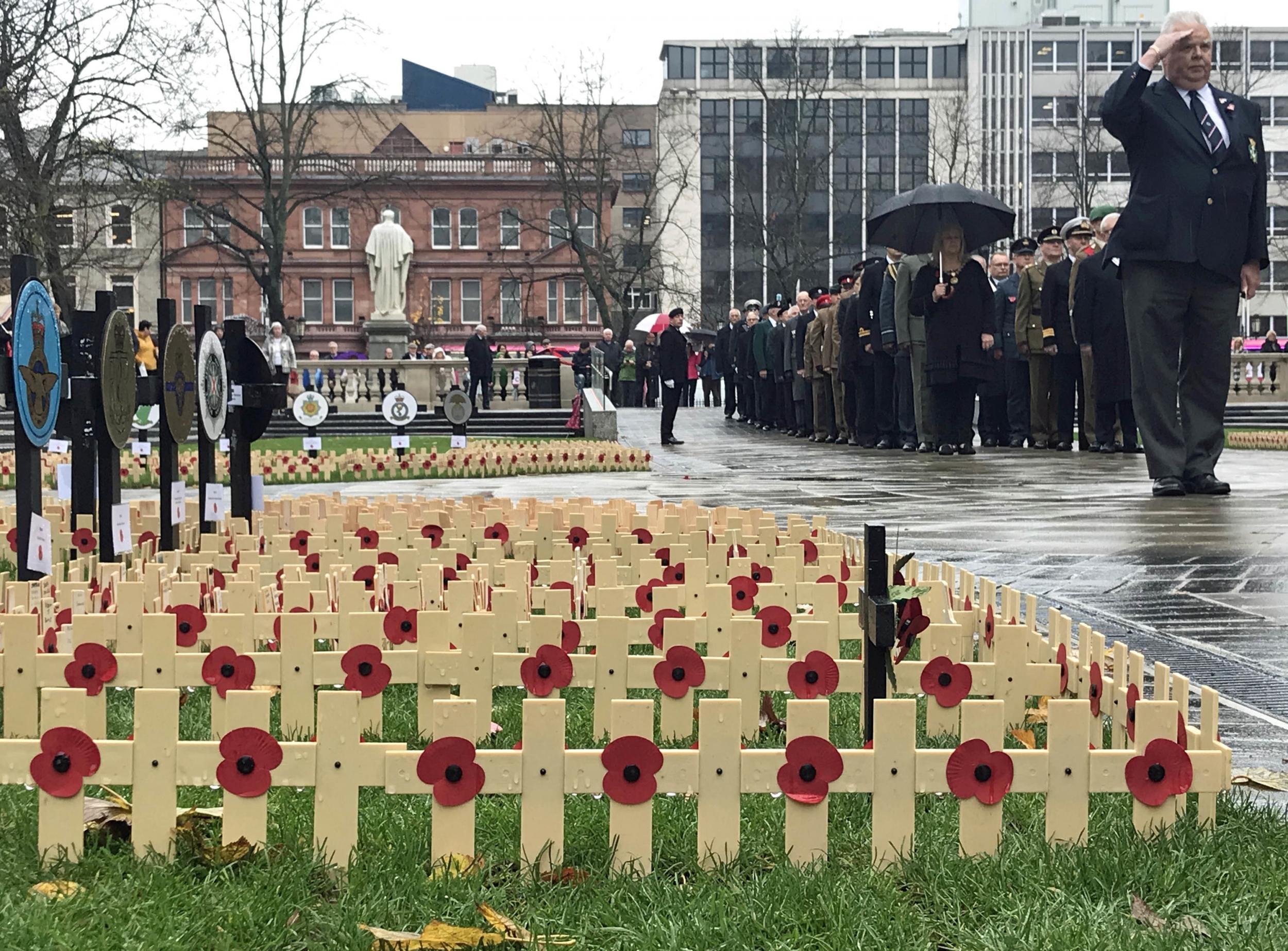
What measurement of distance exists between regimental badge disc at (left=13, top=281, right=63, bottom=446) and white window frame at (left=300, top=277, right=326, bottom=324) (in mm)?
75089

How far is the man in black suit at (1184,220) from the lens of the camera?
9266 mm

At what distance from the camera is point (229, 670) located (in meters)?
4.18

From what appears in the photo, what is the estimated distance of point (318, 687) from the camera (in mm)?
4855

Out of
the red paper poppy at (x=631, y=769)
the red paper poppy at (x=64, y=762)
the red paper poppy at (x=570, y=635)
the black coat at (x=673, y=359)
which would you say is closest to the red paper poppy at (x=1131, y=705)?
the red paper poppy at (x=631, y=769)

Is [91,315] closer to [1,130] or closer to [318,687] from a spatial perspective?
[318,687]

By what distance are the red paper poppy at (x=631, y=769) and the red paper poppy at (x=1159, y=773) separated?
0.89 meters

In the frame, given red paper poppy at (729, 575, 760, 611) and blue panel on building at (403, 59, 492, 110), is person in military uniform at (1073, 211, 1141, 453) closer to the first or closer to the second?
red paper poppy at (729, 575, 760, 611)

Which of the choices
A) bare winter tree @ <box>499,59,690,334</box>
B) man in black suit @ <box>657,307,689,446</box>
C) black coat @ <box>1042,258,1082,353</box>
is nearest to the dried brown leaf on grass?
black coat @ <box>1042,258,1082,353</box>

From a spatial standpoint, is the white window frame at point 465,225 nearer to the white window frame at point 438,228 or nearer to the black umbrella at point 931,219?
the white window frame at point 438,228

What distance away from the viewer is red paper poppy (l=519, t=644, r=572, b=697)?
4176mm

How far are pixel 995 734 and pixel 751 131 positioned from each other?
74.9 metres

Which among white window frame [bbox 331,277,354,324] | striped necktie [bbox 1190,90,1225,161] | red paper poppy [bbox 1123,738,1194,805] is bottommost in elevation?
red paper poppy [bbox 1123,738,1194,805]

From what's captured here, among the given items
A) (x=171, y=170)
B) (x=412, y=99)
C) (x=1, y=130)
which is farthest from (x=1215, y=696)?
(x=412, y=99)

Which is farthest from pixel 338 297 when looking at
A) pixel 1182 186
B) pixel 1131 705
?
pixel 1131 705
